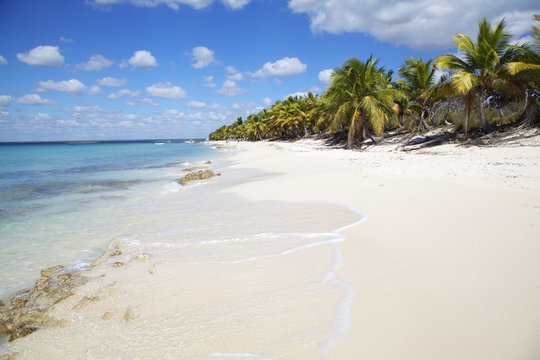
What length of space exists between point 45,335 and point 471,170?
949 cm

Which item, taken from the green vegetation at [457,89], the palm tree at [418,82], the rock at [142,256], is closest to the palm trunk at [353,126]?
the green vegetation at [457,89]

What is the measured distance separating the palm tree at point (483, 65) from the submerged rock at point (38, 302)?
48.8 ft

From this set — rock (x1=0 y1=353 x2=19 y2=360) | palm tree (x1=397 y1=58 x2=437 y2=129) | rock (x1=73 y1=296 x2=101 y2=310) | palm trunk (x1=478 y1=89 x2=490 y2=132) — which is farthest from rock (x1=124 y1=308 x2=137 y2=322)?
palm tree (x1=397 y1=58 x2=437 y2=129)

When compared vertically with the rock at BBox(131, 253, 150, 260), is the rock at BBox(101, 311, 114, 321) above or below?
below

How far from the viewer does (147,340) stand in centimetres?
220

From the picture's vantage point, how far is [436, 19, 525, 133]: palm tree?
39.1 ft

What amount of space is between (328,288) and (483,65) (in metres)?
15.1

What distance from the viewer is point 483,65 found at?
12.4 meters

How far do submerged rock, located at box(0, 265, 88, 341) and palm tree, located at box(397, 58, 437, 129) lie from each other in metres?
24.5

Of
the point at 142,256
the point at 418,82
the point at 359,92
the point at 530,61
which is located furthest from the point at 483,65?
the point at 142,256

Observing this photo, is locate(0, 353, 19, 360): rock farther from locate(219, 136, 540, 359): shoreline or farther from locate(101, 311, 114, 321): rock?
locate(219, 136, 540, 359): shoreline

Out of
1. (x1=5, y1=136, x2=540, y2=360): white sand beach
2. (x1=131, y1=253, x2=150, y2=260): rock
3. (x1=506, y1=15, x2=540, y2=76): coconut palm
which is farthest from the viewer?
(x1=506, y1=15, x2=540, y2=76): coconut palm

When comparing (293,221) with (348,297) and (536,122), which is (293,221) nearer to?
(348,297)

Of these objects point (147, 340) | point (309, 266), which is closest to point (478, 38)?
point (309, 266)
